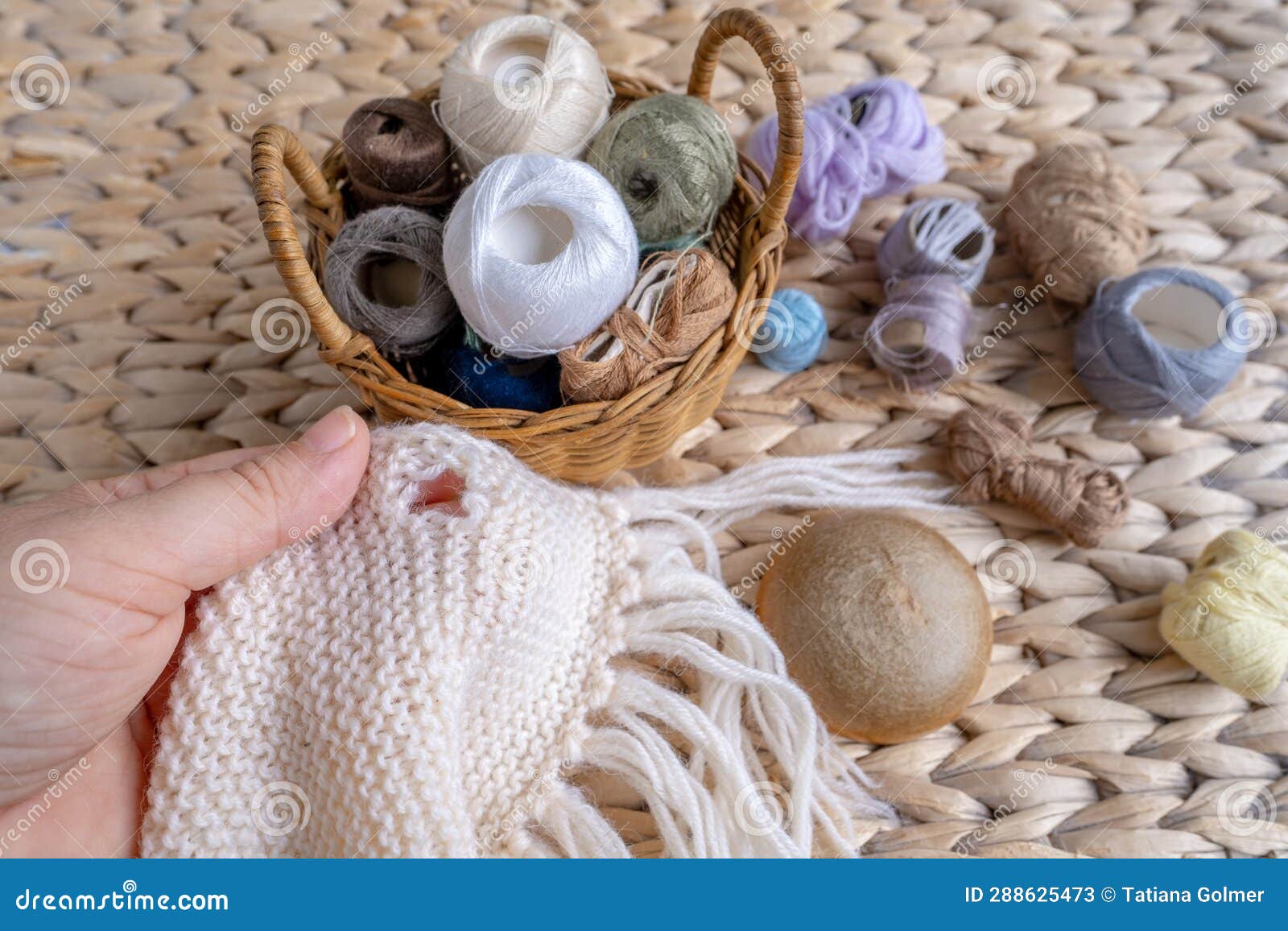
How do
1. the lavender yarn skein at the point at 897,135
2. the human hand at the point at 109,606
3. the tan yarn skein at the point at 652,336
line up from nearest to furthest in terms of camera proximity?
the human hand at the point at 109,606, the tan yarn skein at the point at 652,336, the lavender yarn skein at the point at 897,135

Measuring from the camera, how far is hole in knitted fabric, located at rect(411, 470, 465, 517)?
30.0 inches

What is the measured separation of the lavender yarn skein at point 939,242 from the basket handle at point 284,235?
22.1 inches

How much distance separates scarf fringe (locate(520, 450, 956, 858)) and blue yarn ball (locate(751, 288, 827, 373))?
0.63 ft

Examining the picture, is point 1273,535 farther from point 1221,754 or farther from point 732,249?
point 732,249

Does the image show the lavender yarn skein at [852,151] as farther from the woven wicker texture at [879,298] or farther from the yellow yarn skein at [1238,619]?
the yellow yarn skein at [1238,619]

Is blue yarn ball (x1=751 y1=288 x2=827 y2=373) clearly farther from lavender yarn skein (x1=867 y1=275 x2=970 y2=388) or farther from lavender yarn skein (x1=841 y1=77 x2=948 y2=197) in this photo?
lavender yarn skein (x1=841 y1=77 x2=948 y2=197)

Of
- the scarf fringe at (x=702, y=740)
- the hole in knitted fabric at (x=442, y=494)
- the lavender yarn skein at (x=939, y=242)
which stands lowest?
the scarf fringe at (x=702, y=740)

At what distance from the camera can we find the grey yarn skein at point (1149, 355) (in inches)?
34.5

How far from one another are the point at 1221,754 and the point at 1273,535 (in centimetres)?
23

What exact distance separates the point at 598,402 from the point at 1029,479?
0.43m

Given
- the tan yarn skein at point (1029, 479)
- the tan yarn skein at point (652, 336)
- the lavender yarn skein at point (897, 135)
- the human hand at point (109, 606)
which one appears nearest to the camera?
the human hand at point (109, 606)

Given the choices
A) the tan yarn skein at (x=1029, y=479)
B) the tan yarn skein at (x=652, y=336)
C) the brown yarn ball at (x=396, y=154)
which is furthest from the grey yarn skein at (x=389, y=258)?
the tan yarn skein at (x=1029, y=479)

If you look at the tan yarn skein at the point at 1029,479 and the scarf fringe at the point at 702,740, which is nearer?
the scarf fringe at the point at 702,740

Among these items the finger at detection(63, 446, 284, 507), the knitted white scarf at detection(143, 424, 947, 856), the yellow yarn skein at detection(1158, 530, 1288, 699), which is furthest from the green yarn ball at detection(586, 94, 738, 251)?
the yellow yarn skein at detection(1158, 530, 1288, 699)
